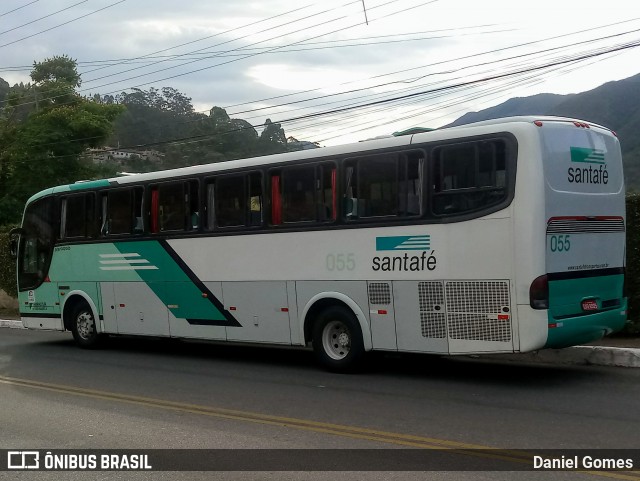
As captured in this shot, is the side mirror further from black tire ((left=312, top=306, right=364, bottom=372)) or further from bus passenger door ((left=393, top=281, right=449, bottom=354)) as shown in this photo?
bus passenger door ((left=393, top=281, right=449, bottom=354))

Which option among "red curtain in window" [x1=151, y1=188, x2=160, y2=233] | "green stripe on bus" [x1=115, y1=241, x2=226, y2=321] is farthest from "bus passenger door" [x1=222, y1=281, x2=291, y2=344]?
"red curtain in window" [x1=151, y1=188, x2=160, y2=233]

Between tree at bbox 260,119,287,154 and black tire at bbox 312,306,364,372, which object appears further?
tree at bbox 260,119,287,154

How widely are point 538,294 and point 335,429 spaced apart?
127 inches

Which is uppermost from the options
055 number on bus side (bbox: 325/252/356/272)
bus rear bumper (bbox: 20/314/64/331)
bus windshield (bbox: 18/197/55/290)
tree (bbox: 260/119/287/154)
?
tree (bbox: 260/119/287/154)

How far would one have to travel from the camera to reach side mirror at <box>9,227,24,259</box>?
17.8m

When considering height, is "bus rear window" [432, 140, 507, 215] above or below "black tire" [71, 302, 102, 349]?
above

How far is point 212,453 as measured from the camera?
7.11 metres

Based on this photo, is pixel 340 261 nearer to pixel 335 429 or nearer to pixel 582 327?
pixel 582 327

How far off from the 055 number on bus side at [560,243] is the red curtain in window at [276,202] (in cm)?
446

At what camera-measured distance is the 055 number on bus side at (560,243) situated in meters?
9.67

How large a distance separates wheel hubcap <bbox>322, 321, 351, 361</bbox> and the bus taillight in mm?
3078

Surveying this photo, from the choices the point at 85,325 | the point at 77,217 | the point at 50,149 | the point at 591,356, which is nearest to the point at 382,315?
the point at 591,356

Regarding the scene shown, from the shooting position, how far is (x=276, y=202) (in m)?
12.5

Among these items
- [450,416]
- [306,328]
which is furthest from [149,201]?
[450,416]
